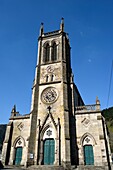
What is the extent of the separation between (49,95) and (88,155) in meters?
10.6

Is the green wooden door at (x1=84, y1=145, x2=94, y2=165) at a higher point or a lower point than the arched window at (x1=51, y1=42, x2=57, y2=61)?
lower

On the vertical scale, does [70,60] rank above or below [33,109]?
above

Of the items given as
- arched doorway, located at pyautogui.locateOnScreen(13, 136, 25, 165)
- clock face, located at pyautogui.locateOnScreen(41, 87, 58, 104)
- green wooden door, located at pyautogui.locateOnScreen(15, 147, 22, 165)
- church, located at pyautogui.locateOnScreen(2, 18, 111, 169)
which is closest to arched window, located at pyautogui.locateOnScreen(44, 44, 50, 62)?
church, located at pyautogui.locateOnScreen(2, 18, 111, 169)

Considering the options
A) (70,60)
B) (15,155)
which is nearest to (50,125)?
(15,155)

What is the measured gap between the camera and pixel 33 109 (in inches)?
974

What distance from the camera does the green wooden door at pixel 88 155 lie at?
68.1ft

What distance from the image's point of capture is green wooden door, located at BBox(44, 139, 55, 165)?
21.3m

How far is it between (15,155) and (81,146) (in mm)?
9999

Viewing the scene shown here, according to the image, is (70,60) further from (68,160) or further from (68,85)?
(68,160)

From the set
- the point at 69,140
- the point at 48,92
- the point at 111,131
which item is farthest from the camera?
the point at 111,131

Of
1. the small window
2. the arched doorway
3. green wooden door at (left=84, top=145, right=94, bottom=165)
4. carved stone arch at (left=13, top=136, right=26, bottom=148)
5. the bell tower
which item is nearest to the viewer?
green wooden door at (left=84, top=145, right=94, bottom=165)

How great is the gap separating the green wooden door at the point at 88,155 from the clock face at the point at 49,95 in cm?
851

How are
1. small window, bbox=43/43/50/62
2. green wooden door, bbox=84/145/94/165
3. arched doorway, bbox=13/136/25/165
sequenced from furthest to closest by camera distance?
small window, bbox=43/43/50/62 → arched doorway, bbox=13/136/25/165 → green wooden door, bbox=84/145/94/165

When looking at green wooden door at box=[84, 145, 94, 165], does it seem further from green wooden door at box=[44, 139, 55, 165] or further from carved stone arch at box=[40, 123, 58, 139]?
carved stone arch at box=[40, 123, 58, 139]
